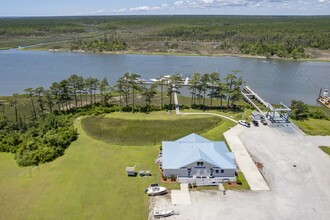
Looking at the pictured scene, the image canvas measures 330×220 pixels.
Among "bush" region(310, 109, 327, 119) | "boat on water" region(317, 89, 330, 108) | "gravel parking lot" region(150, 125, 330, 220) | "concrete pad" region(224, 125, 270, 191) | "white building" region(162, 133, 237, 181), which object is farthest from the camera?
"boat on water" region(317, 89, 330, 108)

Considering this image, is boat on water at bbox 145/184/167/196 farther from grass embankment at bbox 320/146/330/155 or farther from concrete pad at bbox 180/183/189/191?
grass embankment at bbox 320/146/330/155

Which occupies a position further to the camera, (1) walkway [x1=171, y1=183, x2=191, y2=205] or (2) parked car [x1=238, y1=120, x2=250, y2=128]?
(2) parked car [x1=238, y1=120, x2=250, y2=128]

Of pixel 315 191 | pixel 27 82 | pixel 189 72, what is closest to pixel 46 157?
pixel 315 191

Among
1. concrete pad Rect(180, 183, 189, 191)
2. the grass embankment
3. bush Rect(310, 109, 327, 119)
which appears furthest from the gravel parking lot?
bush Rect(310, 109, 327, 119)

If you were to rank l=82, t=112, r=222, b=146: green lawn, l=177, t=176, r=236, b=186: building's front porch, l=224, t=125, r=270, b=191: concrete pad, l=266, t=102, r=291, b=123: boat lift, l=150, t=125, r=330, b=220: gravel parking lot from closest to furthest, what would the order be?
l=150, t=125, r=330, b=220: gravel parking lot, l=224, t=125, r=270, b=191: concrete pad, l=177, t=176, r=236, b=186: building's front porch, l=82, t=112, r=222, b=146: green lawn, l=266, t=102, r=291, b=123: boat lift

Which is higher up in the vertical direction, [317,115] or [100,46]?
[100,46]

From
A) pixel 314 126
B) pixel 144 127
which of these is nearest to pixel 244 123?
pixel 314 126

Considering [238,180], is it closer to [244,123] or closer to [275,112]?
[244,123]
